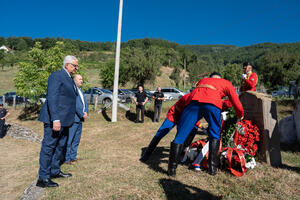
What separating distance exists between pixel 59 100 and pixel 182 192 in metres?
2.29

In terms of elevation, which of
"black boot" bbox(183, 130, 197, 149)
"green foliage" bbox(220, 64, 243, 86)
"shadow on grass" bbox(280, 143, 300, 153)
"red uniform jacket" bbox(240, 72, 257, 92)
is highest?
"green foliage" bbox(220, 64, 243, 86)

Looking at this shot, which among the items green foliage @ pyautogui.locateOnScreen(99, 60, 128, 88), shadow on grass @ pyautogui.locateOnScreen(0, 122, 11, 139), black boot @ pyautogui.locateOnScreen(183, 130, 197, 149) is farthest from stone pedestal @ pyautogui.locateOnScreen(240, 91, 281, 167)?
green foliage @ pyautogui.locateOnScreen(99, 60, 128, 88)

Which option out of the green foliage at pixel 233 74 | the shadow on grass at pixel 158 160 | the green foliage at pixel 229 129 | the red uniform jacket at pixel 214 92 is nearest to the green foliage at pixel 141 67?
the green foliage at pixel 233 74

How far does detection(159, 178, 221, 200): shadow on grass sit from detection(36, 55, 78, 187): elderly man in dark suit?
171 cm

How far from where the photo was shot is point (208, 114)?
332 cm

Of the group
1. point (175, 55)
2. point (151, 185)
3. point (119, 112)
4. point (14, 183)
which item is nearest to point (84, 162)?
point (14, 183)

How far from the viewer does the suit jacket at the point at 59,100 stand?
315 cm

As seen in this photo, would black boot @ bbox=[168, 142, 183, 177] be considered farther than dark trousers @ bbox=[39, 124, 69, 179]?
Yes

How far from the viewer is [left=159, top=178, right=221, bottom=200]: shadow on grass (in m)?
2.67

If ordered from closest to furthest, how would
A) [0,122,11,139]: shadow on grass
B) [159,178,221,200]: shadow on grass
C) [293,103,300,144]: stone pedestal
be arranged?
[159,178,221,200]: shadow on grass
[293,103,300,144]: stone pedestal
[0,122,11,139]: shadow on grass

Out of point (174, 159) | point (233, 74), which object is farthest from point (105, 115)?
point (233, 74)

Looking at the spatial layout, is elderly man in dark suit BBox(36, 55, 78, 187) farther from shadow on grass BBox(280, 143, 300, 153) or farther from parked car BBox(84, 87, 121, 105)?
parked car BBox(84, 87, 121, 105)

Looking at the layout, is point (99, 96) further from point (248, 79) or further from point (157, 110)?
point (248, 79)

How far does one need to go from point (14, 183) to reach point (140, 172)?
2.42 metres
